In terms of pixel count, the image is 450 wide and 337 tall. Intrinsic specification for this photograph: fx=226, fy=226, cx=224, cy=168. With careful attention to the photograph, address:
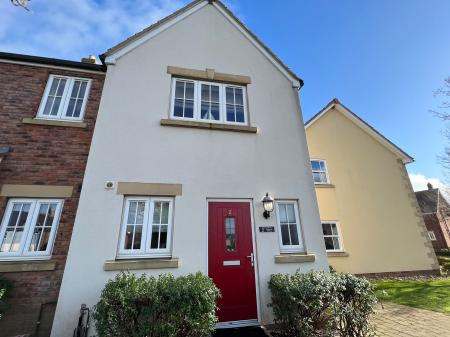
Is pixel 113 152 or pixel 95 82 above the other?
pixel 95 82

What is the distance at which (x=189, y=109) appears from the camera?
22.3ft

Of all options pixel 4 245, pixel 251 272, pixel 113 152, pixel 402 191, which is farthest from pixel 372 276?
pixel 4 245

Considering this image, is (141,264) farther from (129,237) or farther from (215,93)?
(215,93)

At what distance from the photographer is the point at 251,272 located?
18.1 ft

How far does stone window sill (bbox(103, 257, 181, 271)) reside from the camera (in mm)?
4879

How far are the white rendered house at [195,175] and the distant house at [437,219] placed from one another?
33.9 m

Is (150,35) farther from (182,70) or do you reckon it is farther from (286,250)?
(286,250)

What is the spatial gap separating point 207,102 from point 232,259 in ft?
15.0

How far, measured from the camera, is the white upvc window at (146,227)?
17.2ft

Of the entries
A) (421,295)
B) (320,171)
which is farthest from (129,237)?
(320,171)

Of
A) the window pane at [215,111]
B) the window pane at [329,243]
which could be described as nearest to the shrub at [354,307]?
the window pane at [215,111]

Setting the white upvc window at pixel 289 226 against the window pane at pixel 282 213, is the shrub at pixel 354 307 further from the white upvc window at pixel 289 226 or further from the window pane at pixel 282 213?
the window pane at pixel 282 213

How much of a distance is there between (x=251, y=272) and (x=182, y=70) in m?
6.07

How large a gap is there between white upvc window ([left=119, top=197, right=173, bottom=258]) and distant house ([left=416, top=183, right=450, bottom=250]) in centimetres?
3664
